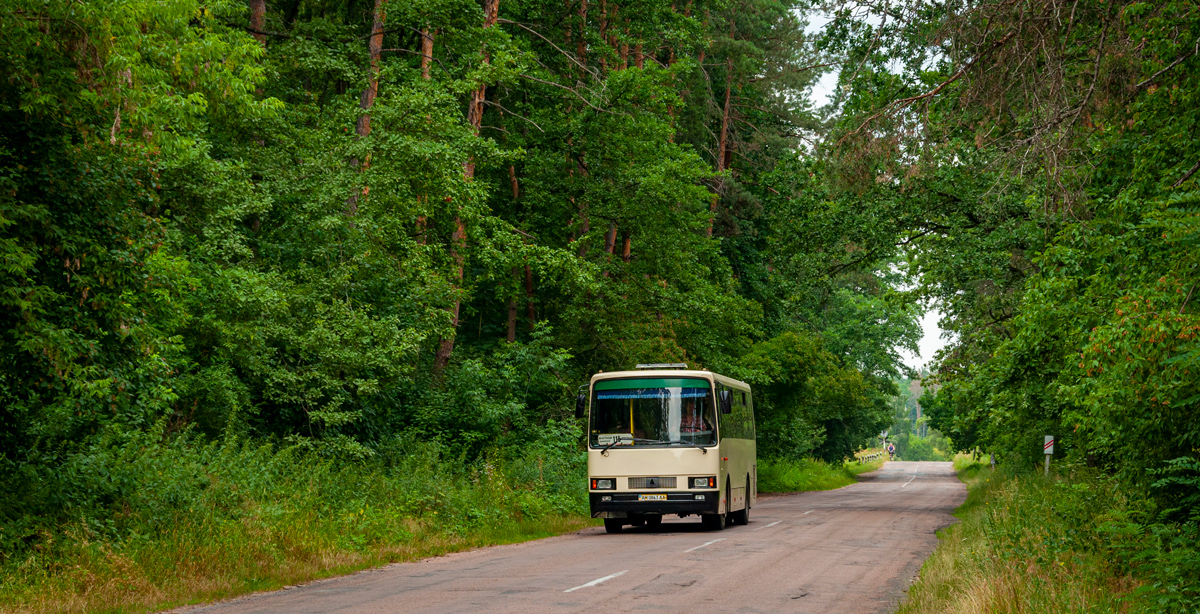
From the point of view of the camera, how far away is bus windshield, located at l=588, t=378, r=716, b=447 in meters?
21.3

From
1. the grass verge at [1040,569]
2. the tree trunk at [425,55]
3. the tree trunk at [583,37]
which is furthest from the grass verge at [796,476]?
the grass verge at [1040,569]

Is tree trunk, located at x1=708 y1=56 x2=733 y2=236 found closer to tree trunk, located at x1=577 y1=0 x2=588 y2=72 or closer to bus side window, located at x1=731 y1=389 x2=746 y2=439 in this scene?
tree trunk, located at x1=577 y1=0 x2=588 y2=72

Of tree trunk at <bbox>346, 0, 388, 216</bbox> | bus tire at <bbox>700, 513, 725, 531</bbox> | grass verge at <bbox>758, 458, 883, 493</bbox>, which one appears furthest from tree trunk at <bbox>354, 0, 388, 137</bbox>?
grass verge at <bbox>758, 458, 883, 493</bbox>

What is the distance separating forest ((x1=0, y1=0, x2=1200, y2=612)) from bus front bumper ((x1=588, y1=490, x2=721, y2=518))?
1.96 metres

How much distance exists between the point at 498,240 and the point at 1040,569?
18448 millimetres

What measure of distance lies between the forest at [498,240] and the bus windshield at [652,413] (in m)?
2.53

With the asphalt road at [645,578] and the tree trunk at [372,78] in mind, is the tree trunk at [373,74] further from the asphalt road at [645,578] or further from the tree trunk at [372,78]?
the asphalt road at [645,578]

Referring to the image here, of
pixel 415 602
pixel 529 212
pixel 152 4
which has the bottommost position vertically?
pixel 415 602

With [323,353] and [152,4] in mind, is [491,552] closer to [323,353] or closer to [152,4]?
[323,353]

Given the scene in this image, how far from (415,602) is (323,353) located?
31.0 ft

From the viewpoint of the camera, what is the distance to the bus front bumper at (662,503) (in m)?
21.0

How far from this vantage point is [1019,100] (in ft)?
40.1

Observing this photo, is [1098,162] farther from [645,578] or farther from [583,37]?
[583,37]

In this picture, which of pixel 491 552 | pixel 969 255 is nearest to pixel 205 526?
pixel 491 552
